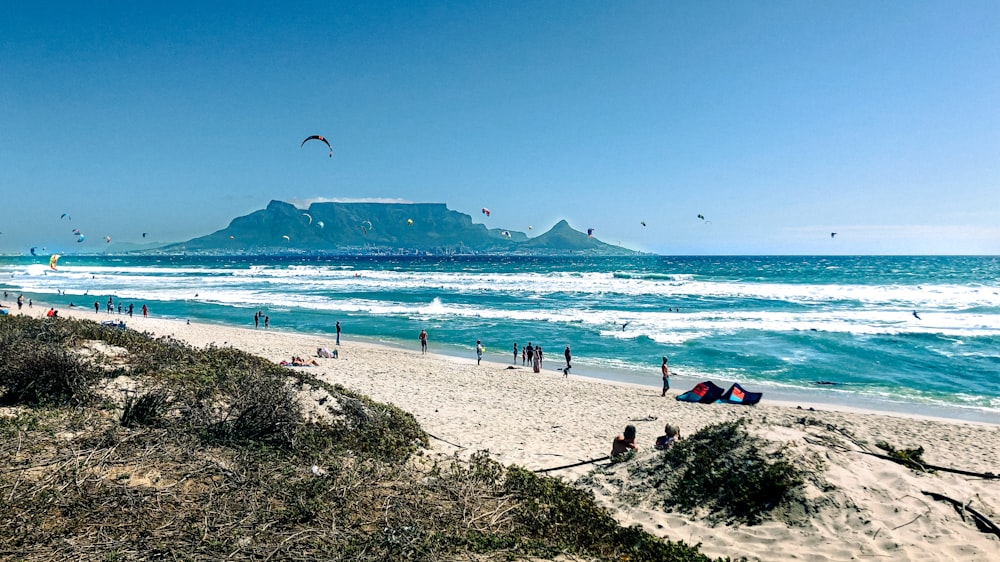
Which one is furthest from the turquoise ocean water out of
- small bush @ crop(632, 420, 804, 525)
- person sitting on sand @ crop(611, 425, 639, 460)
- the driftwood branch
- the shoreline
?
small bush @ crop(632, 420, 804, 525)

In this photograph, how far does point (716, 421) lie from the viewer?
13484mm

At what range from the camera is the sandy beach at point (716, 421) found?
5957 millimetres

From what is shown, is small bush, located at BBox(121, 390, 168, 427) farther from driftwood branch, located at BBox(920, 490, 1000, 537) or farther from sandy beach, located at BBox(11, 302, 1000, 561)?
driftwood branch, located at BBox(920, 490, 1000, 537)

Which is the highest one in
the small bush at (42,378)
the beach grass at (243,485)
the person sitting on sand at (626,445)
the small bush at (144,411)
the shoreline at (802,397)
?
the small bush at (42,378)

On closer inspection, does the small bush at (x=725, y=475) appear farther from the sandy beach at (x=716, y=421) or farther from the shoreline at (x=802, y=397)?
the shoreline at (x=802, y=397)

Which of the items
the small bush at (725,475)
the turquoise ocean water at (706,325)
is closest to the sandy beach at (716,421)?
the small bush at (725,475)

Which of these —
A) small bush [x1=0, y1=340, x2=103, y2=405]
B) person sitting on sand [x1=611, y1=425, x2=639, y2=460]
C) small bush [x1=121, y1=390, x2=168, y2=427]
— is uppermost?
small bush [x1=0, y1=340, x2=103, y2=405]

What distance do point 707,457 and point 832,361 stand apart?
18.8m

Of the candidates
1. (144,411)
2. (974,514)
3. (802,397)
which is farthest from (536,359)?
(144,411)

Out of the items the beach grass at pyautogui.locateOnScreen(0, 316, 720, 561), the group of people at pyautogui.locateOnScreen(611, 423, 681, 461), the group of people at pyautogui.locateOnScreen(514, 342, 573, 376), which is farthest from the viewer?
the group of people at pyautogui.locateOnScreen(514, 342, 573, 376)

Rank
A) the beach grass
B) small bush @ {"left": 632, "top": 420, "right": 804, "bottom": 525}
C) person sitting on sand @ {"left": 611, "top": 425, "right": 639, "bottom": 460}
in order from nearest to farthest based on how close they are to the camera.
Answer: the beach grass < small bush @ {"left": 632, "top": 420, "right": 804, "bottom": 525} < person sitting on sand @ {"left": 611, "top": 425, "right": 639, "bottom": 460}

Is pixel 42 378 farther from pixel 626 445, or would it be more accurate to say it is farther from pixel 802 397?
pixel 802 397

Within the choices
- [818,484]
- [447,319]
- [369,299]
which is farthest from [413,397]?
[369,299]

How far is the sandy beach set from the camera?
596 centimetres
